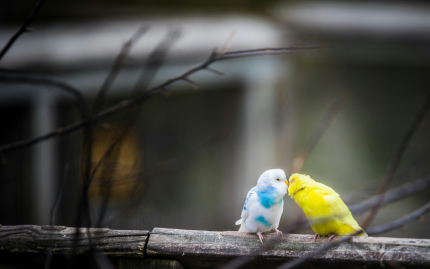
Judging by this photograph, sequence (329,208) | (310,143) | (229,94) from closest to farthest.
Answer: (310,143), (329,208), (229,94)

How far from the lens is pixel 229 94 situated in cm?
204

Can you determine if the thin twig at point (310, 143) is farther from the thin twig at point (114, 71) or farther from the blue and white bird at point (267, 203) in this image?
the blue and white bird at point (267, 203)

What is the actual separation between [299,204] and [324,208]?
6 centimetres

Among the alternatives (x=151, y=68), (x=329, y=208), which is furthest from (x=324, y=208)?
(x=151, y=68)

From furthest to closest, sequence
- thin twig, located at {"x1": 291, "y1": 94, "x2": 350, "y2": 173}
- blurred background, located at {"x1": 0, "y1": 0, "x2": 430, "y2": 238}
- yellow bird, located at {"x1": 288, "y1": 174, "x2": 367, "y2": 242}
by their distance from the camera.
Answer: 1. blurred background, located at {"x1": 0, "y1": 0, "x2": 430, "y2": 238}
2. yellow bird, located at {"x1": 288, "y1": 174, "x2": 367, "y2": 242}
3. thin twig, located at {"x1": 291, "y1": 94, "x2": 350, "y2": 173}

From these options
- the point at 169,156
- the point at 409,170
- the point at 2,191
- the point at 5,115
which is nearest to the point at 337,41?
the point at 169,156

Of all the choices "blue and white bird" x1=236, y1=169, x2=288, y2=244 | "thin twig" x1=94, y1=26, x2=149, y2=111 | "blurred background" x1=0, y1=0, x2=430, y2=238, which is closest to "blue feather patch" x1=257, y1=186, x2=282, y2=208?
"blue and white bird" x1=236, y1=169, x2=288, y2=244

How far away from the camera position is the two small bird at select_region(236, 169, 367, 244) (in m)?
0.71

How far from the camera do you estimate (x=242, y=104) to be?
202cm

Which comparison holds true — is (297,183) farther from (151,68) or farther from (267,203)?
(151,68)

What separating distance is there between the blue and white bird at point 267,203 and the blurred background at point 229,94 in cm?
118

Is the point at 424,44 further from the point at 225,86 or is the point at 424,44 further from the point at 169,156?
the point at 169,156

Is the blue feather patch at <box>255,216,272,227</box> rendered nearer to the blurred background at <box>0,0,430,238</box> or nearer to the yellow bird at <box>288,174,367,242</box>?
the yellow bird at <box>288,174,367,242</box>

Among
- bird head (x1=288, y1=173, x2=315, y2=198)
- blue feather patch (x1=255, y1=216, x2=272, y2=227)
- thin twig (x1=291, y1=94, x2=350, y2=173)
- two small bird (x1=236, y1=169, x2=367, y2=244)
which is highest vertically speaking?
thin twig (x1=291, y1=94, x2=350, y2=173)
